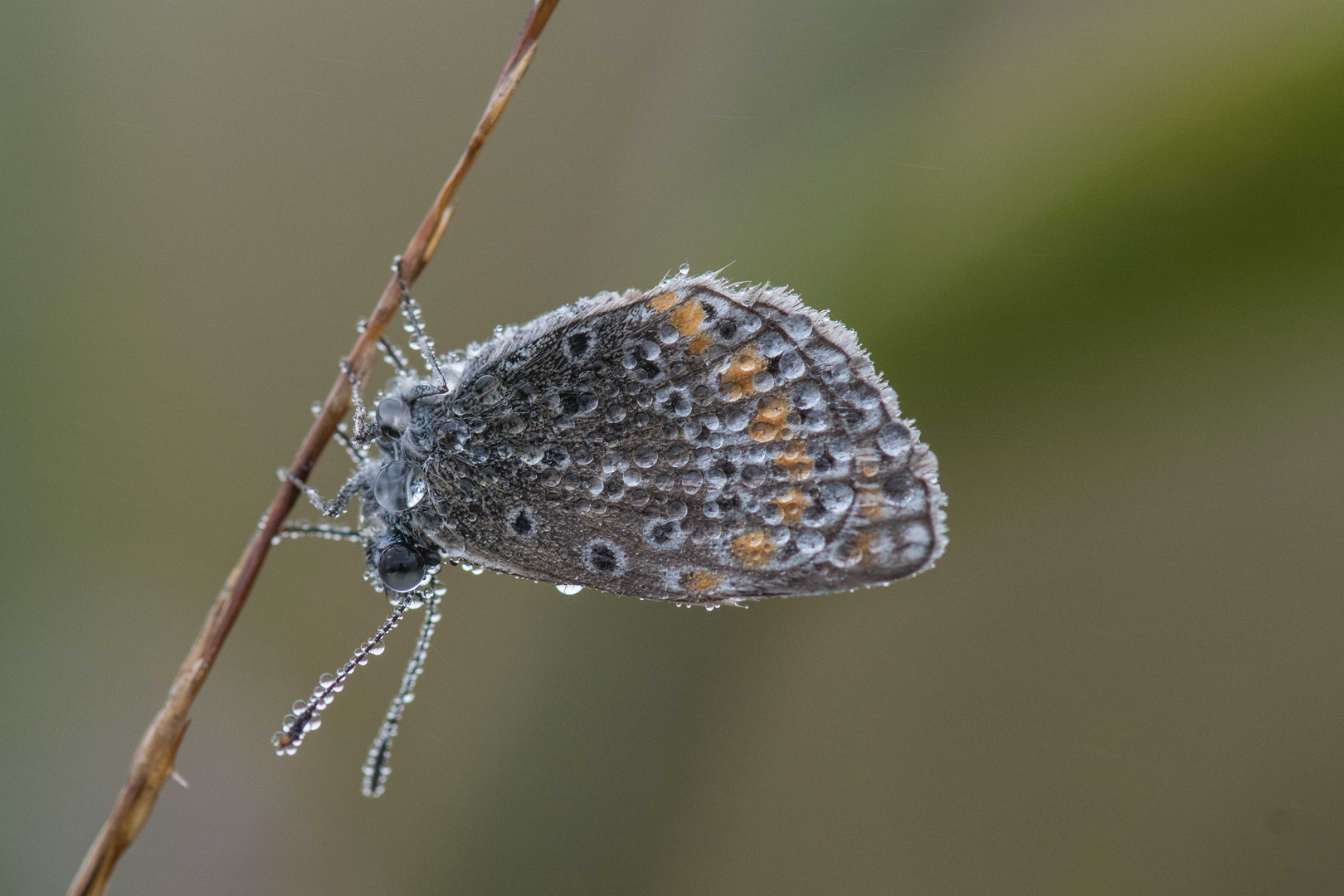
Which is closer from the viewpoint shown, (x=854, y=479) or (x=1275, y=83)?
(x=854, y=479)

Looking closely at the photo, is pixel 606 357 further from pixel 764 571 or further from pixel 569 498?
pixel 764 571

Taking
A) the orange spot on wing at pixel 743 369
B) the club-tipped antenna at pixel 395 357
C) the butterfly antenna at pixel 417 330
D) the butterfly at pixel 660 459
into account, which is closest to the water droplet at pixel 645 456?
the butterfly at pixel 660 459


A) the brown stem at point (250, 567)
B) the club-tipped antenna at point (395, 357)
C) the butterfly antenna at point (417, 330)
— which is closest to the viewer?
the brown stem at point (250, 567)

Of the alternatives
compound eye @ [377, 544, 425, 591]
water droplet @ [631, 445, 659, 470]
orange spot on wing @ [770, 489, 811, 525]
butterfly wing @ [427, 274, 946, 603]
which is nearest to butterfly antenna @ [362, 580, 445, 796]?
compound eye @ [377, 544, 425, 591]

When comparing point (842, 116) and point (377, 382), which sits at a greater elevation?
point (842, 116)

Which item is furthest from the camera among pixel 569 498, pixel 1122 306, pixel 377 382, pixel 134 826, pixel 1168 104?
pixel 377 382

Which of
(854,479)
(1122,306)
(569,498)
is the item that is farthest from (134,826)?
(1122,306)

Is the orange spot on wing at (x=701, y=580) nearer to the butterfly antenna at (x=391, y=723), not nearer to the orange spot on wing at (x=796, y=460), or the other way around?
the orange spot on wing at (x=796, y=460)

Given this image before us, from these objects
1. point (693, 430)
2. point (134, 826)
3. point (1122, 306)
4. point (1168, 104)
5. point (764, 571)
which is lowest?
point (134, 826)
